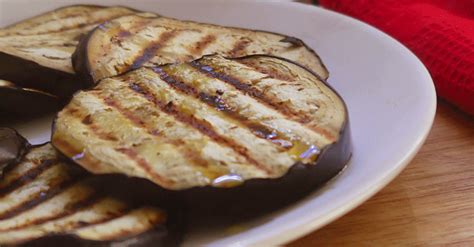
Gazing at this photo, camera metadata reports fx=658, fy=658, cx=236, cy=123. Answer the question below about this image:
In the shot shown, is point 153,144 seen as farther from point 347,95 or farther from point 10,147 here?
point 347,95

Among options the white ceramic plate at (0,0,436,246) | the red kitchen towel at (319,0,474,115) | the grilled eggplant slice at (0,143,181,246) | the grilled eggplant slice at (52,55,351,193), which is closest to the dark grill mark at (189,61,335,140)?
the grilled eggplant slice at (52,55,351,193)

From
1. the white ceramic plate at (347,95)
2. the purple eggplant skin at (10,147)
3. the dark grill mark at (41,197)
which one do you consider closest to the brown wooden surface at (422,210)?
the white ceramic plate at (347,95)

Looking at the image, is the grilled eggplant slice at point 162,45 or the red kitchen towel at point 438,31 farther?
the red kitchen towel at point 438,31

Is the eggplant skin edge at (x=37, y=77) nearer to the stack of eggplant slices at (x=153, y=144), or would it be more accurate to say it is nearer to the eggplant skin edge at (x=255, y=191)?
the stack of eggplant slices at (x=153, y=144)

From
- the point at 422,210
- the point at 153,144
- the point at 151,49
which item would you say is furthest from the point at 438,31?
the point at 153,144

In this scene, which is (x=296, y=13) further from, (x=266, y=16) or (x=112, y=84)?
(x=112, y=84)
